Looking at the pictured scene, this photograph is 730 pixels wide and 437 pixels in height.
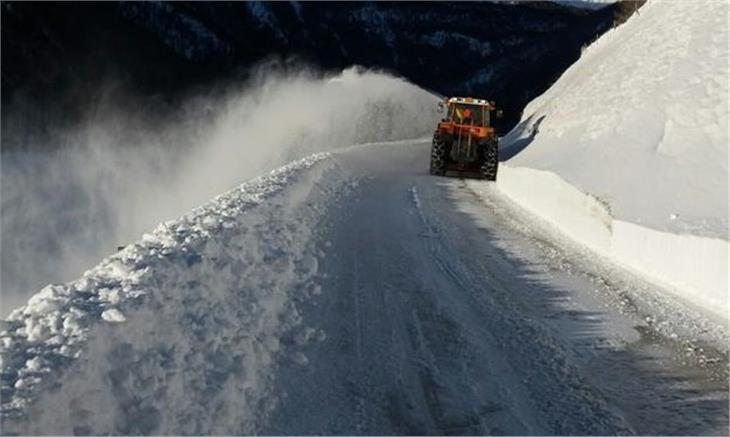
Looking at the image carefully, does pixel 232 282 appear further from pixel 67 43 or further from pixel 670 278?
pixel 67 43

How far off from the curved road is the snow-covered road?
0.06 ft

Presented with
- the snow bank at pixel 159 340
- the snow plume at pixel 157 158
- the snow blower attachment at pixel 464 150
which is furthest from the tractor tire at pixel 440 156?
the snow bank at pixel 159 340

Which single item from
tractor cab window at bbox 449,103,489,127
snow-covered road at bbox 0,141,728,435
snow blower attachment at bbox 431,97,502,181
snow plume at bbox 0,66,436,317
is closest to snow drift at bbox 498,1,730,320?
snow-covered road at bbox 0,141,728,435

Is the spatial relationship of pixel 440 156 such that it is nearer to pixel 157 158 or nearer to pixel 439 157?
pixel 439 157

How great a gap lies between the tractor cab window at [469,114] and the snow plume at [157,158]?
8508 millimetres

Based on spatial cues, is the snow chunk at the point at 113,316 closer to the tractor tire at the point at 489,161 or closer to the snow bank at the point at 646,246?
the snow bank at the point at 646,246

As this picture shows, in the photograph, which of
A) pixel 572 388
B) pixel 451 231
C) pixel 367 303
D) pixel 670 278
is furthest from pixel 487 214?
pixel 572 388

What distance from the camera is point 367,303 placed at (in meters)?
7.10

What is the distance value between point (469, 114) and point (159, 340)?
55.4 ft

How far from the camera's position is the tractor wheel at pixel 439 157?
19.6m

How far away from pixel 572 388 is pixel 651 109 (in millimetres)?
10895

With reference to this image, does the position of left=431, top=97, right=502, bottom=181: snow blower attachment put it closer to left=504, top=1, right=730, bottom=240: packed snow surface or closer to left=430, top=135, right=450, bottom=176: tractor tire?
left=430, top=135, right=450, bottom=176: tractor tire

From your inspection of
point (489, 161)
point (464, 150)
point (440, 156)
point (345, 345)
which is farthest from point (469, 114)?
point (345, 345)

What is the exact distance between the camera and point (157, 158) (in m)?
30.2
